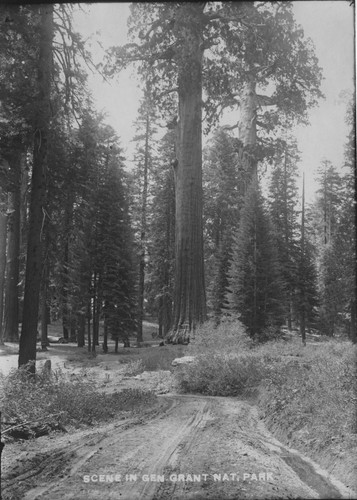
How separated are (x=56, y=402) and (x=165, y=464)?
2.57m

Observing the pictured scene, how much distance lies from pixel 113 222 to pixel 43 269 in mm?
4559

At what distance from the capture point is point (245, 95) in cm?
1218

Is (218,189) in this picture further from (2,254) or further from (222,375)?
(222,375)

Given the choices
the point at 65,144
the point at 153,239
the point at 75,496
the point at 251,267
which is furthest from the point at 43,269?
the point at 153,239

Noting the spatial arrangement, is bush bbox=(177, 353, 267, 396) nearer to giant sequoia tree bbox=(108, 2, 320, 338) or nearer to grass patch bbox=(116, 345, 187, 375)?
grass patch bbox=(116, 345, 187, 375)

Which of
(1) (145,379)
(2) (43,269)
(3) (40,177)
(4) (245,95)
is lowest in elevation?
(1) (145,379)

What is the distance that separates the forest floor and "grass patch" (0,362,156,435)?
0.95 feet

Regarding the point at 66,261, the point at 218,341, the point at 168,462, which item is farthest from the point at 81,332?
the point at 168,462

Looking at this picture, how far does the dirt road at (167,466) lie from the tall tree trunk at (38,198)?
10.4 feet

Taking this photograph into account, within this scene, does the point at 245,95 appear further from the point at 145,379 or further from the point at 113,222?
the point at 145,379

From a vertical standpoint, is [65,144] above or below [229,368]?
above

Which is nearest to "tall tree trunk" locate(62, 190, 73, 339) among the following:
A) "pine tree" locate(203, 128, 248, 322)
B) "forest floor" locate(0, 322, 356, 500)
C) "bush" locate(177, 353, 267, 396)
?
"bush" locate(177, 353, 267, 396)

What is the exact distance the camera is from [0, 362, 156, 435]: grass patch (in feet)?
16.1

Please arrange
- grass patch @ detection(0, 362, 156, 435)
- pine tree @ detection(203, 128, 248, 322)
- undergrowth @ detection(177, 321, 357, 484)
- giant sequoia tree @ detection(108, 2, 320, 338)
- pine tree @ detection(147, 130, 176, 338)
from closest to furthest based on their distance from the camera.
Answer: undergrowth @ detection(177, 321, 357, 484) < grass patch @ detection(0, 362, 156, 435) < giant sequoia tree @ detection(108, 2, 320, 338) < pine tree @ detection(147, 130, 176, 338) < pine tree @ detection(203, 128, 248, 322)
